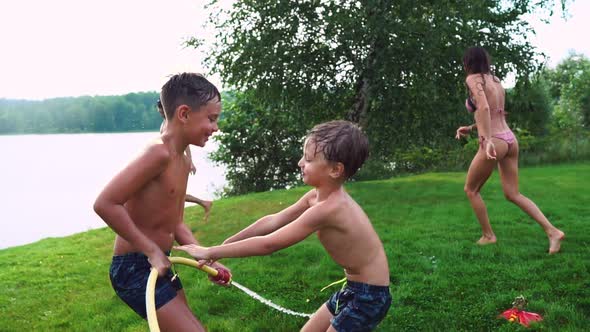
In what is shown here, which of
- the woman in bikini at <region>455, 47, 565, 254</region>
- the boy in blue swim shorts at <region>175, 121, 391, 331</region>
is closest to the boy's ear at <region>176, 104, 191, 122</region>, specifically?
the boy in blue swim shorts at <region>175, 121, 391, 331</region>

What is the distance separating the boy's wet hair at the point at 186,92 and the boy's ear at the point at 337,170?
76 cm

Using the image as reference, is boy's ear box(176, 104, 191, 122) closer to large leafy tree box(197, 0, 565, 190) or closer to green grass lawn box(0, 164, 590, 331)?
green grass lawn box(0, 164, 590, 331)

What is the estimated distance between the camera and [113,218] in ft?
9.28

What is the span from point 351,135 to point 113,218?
1.32 metres

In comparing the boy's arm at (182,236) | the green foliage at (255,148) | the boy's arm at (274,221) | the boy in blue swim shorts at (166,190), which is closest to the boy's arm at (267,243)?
the boy in blue swim shorts at (166,190)

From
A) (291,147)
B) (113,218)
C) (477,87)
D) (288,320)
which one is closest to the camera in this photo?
(113,218)

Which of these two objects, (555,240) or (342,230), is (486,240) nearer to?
(555,240)

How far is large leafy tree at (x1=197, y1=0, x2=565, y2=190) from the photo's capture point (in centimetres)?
1341

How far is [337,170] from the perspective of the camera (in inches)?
123

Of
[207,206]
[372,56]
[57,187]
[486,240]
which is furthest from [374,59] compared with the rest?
[57,187]

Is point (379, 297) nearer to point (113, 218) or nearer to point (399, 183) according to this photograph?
point (113, 218)

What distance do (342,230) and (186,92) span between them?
114cm

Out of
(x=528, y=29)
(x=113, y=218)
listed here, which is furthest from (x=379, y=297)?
(x=528, y=29)

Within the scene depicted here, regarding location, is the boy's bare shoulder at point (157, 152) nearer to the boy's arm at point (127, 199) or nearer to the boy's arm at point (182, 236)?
the boy's arm at point (127, 199)
